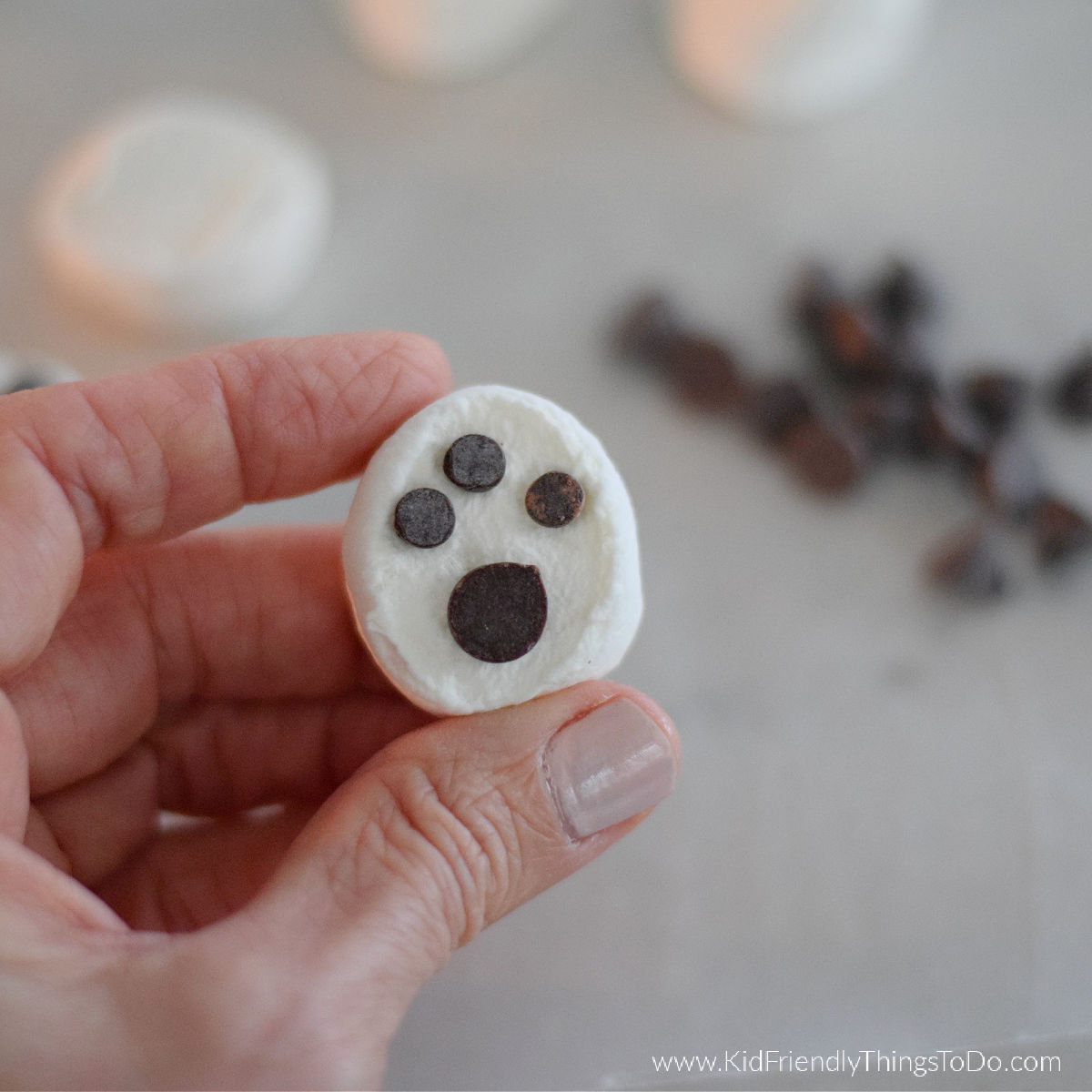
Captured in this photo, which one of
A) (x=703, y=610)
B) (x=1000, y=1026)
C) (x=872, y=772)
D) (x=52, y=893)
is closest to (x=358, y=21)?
(x=703, y=610)

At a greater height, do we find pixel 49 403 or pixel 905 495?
pixel 49 403

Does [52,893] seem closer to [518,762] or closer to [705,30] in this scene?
[518,762]

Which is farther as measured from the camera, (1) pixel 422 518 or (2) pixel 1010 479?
(2) pixel 1010 479

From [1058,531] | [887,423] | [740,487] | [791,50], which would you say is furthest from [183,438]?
[791,50]

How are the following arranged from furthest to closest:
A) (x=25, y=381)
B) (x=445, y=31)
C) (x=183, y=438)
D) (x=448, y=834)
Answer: (x=445, y=31) → (x=25, y=381) → (x=183, y=438) → (x=448, y=834)

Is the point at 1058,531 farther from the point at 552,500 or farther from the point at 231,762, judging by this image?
the point at 231,762

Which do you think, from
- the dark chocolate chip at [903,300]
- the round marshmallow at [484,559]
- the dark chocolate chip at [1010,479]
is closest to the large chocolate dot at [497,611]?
the round marshmallow at [484,559]

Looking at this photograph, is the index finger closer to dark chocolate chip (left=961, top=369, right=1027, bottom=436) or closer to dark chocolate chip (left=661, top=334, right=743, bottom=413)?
dark chocolate chip (left=661, top=334, right=743, bottom=413)
